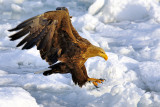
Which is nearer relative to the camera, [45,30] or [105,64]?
[45,30]

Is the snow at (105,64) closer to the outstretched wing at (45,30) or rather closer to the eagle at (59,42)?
the eagle at (59,42)

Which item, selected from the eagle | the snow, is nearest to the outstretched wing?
the eagle

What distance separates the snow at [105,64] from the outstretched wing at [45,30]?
85cm

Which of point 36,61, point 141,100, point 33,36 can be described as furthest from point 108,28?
point 33,36

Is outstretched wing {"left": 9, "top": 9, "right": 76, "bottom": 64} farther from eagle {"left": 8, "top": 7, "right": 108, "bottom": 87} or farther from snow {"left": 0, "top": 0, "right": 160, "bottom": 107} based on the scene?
snow {"left": 0, "top": 0, "right": 160, "bottom": 107}

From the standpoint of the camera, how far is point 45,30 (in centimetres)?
359

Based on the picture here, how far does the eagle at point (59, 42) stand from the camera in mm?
3512

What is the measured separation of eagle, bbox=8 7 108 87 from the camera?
3512mm

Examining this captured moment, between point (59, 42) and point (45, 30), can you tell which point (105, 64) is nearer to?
point (59, 42)

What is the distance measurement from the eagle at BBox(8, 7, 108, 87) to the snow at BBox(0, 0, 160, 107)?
0.62 meters

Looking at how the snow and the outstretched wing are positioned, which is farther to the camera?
the snow

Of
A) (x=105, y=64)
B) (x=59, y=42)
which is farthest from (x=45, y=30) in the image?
(x=105, y=64)

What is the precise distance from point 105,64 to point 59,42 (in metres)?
1.73

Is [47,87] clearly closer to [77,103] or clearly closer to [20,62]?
[77,103]
